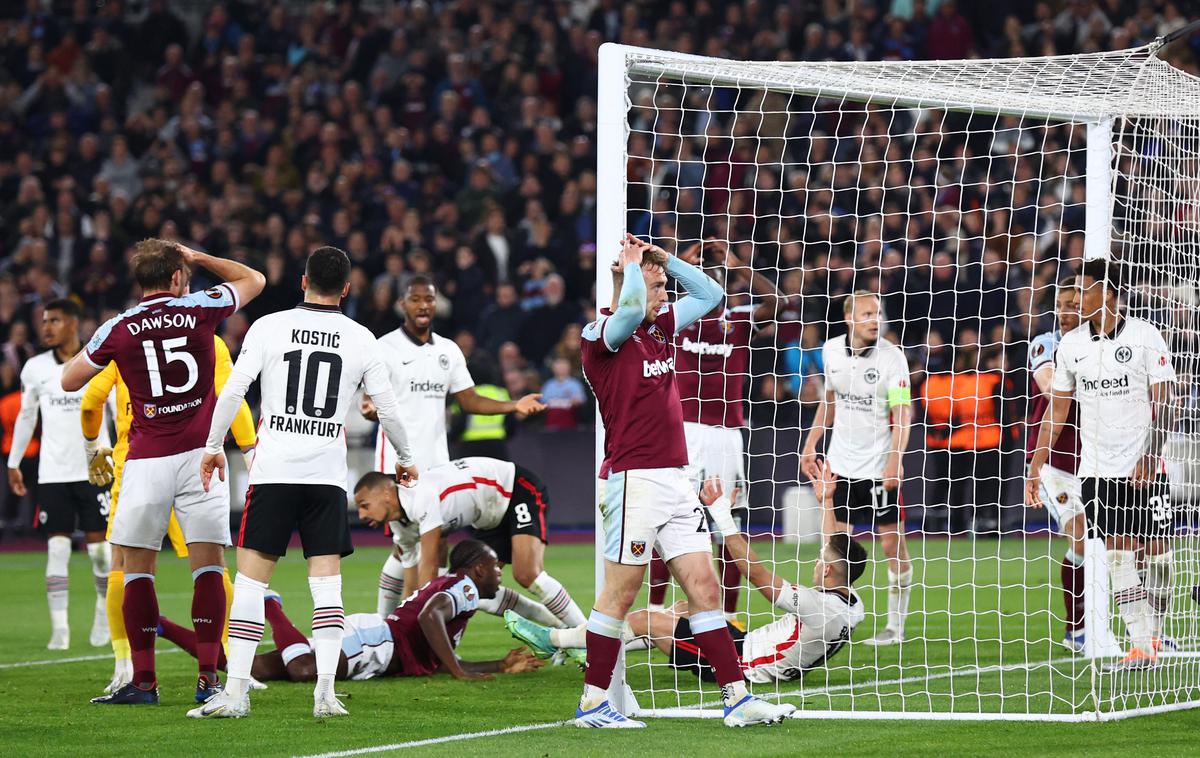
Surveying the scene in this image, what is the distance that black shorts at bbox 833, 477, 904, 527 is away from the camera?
10.4m

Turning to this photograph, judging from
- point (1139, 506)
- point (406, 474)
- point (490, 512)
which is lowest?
point (490, 512)

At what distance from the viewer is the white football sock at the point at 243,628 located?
23.8 ft

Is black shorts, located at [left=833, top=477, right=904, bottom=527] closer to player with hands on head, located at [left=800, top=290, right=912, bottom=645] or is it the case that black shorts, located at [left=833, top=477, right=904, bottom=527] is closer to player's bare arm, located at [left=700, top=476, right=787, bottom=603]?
player with hands on head, located at [left=800, top=290, right=912, bottom=645]

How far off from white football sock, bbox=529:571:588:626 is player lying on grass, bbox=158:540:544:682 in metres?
0.46

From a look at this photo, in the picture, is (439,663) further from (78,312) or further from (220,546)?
(78,312)

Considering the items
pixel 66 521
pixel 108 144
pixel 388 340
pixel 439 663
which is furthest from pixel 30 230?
pixel 439 663

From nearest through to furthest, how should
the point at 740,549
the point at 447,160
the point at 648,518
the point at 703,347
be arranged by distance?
the point at 648,518 < the point at 740,549 < the point at 703,347 < the point at 447,160

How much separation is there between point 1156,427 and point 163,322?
5.57 m

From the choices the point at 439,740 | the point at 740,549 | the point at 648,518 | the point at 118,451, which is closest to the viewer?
the point at 439,740

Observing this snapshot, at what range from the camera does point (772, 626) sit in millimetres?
8516

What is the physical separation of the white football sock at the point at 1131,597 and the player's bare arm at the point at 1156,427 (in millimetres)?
463

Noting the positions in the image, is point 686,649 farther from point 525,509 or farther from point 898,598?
point 898,598

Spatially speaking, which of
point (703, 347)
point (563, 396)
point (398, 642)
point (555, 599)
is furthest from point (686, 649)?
point (563, 396)

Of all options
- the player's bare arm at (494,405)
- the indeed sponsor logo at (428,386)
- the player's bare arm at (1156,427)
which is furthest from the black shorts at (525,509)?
the player's bare arm at (1156,427)
